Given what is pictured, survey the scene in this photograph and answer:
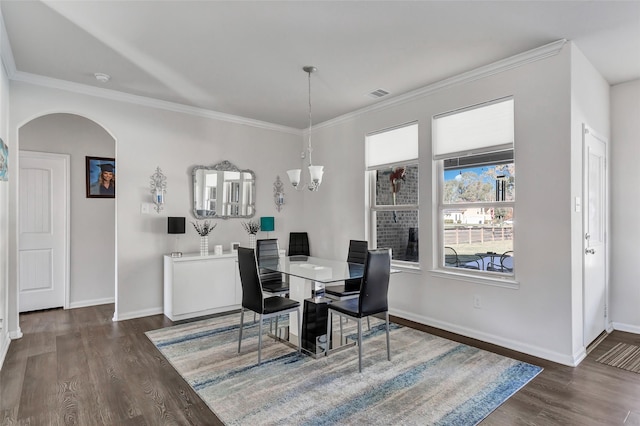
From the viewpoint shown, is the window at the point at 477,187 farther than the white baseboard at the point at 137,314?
No

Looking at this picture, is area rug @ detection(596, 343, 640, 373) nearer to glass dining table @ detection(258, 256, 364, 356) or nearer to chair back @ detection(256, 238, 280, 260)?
glass dining table @ detection(258, 256, 364, 356)

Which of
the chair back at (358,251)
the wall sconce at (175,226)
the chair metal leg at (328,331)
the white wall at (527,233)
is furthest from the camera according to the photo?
the wall sconce at (175,226)

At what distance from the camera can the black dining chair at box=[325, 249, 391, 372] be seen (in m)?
2.98

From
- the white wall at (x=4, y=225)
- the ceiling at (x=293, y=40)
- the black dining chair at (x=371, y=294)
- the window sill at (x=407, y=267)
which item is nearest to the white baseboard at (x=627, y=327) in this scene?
the window sill at (x=407, y=267)

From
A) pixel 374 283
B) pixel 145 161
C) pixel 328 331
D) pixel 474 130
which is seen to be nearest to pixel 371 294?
pixel 374 283

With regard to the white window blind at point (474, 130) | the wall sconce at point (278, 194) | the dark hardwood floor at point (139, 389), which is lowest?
the dark hardwood floor at point (139, 389)

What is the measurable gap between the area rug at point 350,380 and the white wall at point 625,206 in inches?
72.2

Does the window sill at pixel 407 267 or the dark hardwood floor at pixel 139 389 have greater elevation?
the window sill at pixel 407 267

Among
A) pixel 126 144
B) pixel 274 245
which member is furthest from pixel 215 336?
pixel 126 144

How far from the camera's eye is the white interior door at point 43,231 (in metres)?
4.73

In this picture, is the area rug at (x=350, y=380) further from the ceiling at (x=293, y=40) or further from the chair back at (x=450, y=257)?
the ceiling at (x=293, y=40)

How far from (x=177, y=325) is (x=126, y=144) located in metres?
2.27

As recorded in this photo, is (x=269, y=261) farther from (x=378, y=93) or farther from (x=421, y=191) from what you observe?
(x=378, y=93)

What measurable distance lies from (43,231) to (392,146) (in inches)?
189
